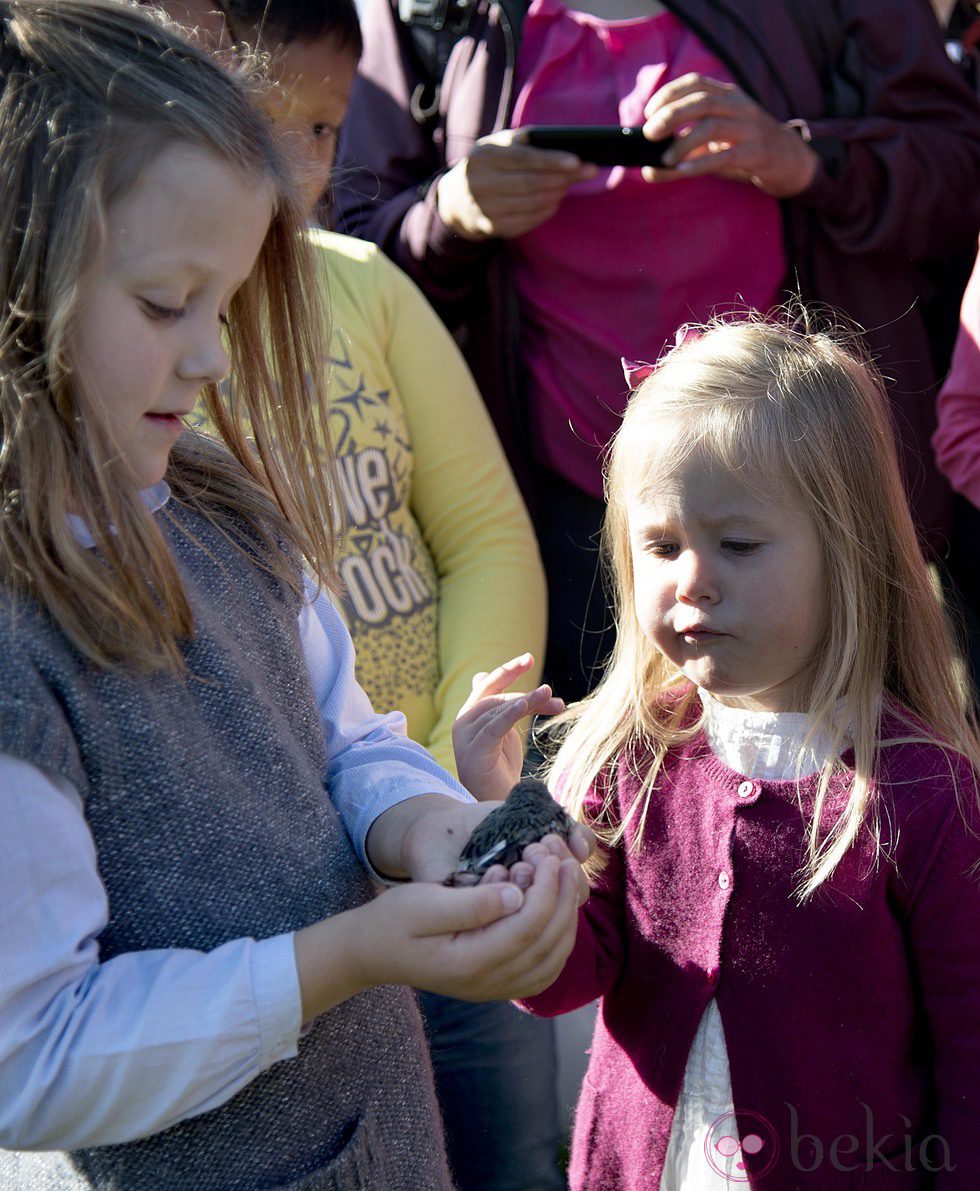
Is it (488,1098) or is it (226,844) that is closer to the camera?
(226,844)

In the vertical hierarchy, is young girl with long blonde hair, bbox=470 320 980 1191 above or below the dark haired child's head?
below

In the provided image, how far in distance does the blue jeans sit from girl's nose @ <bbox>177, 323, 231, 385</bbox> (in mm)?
1406

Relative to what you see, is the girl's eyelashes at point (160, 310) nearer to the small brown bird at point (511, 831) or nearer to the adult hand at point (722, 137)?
the small brown bird at point (511, 831)

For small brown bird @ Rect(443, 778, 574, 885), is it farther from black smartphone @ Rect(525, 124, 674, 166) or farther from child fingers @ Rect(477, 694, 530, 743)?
black smartphone @ Rect(525, 124, 674, 166)

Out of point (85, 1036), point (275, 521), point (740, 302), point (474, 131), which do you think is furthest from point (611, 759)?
point (474, 131)

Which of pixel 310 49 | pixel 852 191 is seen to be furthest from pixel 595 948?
pixel 310 49

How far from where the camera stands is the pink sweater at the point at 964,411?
2783 mm

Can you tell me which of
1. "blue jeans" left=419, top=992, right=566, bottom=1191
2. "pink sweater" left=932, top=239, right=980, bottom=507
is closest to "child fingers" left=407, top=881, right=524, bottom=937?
"blue jeans" left=419, top=992, right=566, bottom=1191

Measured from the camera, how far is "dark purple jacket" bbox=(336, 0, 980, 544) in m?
2.88

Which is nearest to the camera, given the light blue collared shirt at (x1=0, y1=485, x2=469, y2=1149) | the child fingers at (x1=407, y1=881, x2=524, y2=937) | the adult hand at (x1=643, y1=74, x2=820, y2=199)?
the light blue collared shirt at (x1=0, y1=485, x2=469, y2=1149)

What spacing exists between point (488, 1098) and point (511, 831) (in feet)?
3.52

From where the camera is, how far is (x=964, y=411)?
283 cm

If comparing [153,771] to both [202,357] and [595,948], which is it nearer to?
[202,357]

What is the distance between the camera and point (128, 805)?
1.34m
